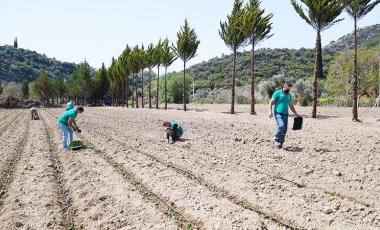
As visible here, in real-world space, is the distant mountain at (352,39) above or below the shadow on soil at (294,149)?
above

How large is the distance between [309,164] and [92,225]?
5.40 metres

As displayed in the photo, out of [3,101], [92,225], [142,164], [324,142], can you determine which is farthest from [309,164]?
[3,101]

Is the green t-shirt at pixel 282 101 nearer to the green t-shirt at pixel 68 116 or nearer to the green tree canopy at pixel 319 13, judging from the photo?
the green t-shirt at pixel 68 116

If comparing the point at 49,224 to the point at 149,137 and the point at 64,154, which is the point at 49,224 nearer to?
the point at 64,154

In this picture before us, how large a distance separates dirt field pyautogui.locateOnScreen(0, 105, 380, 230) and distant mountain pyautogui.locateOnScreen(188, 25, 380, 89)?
7556 cm

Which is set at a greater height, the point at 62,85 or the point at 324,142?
the point at 62,85

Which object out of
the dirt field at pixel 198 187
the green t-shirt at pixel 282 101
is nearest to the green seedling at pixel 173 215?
the dirt field at pixel 198 187

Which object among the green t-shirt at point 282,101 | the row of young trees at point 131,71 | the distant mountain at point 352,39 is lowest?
the green t-shirt at point 282,101

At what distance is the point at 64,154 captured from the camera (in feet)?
37.6

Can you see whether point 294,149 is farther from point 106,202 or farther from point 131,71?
point 131,71

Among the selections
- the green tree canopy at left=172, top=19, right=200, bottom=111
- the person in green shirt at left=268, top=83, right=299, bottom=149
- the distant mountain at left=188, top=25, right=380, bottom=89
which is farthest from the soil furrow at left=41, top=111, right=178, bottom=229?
the distant mountain at left=188, top=25, right=380, bottom=89

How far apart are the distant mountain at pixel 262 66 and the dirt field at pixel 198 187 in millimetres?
75562

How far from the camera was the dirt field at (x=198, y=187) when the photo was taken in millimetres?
5484

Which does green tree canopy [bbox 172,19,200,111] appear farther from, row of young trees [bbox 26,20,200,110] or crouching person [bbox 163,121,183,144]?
crouching person [bbox 163,121,183,144]
